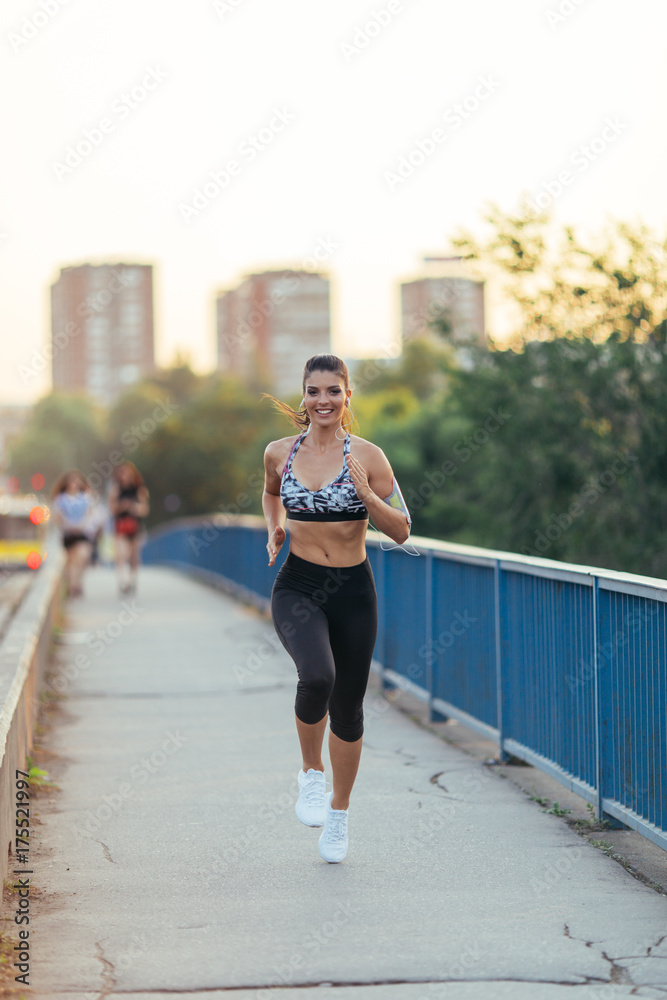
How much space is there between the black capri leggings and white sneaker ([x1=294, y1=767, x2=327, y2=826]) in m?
0.22

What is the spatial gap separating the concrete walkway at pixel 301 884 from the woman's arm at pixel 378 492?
4.30 ft

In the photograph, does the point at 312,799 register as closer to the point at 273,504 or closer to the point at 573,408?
the point at 273,504

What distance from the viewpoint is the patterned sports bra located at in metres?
4.95

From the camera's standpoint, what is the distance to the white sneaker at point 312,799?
16.4 feet

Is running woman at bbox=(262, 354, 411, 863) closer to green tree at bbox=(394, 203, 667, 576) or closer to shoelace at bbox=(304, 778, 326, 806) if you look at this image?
shoelace at bbox=(304, 778, 326, 806)

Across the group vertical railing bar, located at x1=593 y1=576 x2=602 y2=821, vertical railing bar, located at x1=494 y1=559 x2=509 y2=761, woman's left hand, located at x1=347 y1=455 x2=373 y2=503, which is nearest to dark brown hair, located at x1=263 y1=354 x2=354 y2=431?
woman's left hand, located at x1=347 y1=455 x2=373 y2=503

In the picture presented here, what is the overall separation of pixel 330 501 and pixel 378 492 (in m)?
0.19

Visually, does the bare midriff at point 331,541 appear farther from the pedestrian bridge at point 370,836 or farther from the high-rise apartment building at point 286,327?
the high-rise apartment building at point 286,327

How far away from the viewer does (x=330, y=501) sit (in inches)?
195

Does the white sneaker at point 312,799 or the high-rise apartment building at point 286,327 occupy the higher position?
the high-rise apartment building at point 286,327

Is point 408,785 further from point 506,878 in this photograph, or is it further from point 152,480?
point 152,480

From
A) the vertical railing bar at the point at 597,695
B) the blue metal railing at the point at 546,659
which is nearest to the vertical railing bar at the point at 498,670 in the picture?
the blue metal railing at the point at 546,659

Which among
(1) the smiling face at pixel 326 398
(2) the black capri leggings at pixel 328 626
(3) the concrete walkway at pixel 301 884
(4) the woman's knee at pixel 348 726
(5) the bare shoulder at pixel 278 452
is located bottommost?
(3) the concrete walkway at pixel 301 884

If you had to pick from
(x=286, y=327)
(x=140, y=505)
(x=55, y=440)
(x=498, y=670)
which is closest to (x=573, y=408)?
(x=140, y=505)
